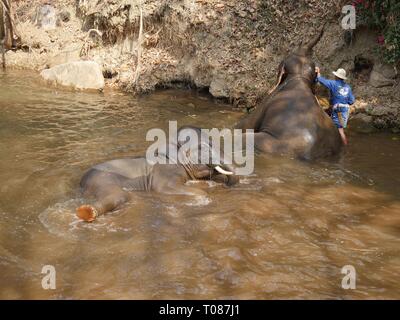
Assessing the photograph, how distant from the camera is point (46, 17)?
15.4 metres

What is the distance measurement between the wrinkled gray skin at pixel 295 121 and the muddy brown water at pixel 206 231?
304 mm

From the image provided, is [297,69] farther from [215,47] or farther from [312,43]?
[215,47]

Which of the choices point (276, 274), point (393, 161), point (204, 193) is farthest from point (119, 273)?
point (393, 161)

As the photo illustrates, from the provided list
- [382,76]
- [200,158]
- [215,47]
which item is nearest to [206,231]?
[200,158]

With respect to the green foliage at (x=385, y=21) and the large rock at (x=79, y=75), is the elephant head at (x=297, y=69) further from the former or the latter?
the large rock at (x=79, y=75)

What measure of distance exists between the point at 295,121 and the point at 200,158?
7.40ft

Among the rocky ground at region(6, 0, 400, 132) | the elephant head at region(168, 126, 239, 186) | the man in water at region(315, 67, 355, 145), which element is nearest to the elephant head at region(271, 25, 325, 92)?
the man in water at region(315, 67, 355, 145)

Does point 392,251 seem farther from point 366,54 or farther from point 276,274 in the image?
point 366,54

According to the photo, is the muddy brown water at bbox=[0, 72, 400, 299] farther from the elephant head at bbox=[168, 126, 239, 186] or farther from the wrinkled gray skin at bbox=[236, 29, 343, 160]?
the wrinkled gray skin at bbox=[236, 29, 343, 160]

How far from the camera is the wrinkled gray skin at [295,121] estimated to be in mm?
7918

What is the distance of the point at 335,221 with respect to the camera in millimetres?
5660

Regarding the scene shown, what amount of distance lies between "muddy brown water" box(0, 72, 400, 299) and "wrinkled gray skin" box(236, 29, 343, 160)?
0.30 meters

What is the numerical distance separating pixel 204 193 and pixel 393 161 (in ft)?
11.5
